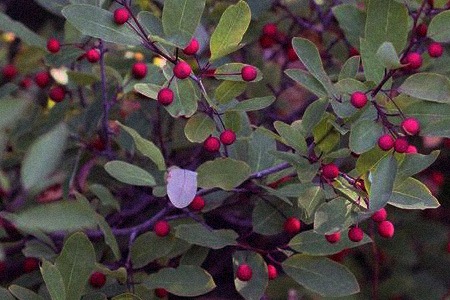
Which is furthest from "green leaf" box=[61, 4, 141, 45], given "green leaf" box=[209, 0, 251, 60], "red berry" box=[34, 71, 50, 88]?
"red berry" box=[34, 71, 50, 88]

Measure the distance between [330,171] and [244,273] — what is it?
0.72 feet

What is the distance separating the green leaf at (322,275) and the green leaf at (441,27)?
0.37 m

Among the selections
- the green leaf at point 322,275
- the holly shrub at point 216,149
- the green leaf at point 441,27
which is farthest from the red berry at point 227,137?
the green leaf at point 441,27

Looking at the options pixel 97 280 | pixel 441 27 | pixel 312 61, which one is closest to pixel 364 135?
pixel 312 61

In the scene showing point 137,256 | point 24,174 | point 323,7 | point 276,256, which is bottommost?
point 276,256

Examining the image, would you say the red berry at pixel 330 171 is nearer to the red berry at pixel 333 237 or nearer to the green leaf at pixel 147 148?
the red berry at pixel 333 237

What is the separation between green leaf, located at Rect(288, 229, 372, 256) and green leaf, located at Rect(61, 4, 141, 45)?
1.25ft

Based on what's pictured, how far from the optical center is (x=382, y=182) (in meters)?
1.02

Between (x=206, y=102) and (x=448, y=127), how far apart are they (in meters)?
0.34

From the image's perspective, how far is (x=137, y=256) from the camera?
1.27 metres

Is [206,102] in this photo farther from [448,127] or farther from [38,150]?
[38,150]

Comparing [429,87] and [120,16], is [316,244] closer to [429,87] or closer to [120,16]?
[429,87]

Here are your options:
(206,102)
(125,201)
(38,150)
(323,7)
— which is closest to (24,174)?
(38,150)

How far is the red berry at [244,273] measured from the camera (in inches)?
47.5
